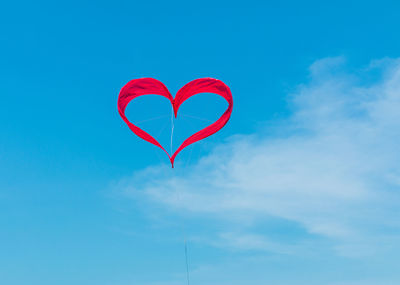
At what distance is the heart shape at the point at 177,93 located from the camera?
2966 cm

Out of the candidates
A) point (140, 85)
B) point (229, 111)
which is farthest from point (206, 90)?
point (140, 85)

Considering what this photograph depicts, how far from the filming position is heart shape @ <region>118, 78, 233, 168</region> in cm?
2966

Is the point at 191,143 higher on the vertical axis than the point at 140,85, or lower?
lower

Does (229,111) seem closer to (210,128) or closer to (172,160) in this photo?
(210,128)

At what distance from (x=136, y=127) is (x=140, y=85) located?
2.87 meters

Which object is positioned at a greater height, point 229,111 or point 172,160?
point 229,111

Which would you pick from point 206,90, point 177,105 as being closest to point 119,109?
point 177,105

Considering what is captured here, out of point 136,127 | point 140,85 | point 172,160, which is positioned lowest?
point 172,160

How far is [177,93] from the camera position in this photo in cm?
3012

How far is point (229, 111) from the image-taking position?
30.5 meters

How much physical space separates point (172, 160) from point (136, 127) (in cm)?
334

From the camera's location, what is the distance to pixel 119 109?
2967cm

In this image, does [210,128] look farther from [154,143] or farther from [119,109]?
[119,109]

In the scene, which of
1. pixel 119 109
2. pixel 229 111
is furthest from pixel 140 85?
pixel 229 111
